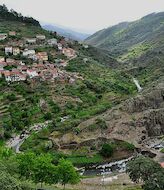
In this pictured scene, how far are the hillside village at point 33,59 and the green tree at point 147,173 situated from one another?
74.1 m

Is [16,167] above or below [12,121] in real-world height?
above

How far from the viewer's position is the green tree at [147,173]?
60625mm

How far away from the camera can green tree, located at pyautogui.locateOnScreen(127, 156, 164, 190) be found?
60625mm

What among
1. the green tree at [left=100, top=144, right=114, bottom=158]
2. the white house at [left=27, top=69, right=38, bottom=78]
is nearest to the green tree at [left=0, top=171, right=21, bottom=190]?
the green tree at [left=100, top=144, right=114, bottom=158]

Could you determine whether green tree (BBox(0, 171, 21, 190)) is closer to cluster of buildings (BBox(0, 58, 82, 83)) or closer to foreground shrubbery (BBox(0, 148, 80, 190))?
foreground shrubbery (BBox(0, 148, 80, 190))

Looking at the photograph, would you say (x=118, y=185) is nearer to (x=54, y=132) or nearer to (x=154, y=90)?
(x=54, y=132)

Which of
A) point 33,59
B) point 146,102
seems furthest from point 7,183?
point 33,59

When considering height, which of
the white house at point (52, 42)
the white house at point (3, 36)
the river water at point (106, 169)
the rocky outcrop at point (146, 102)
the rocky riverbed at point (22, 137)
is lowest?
the river water at point (106, 169)

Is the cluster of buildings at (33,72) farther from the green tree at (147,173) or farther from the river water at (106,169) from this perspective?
the green tree at (147,173)

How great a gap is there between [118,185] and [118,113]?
39.4m

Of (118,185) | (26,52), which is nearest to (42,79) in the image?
(26,52)

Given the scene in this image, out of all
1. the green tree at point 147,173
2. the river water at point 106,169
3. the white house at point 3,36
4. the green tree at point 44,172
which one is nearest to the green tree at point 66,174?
the green tree at point 44,172

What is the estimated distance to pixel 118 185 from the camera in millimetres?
76688

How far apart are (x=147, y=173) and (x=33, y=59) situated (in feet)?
335
